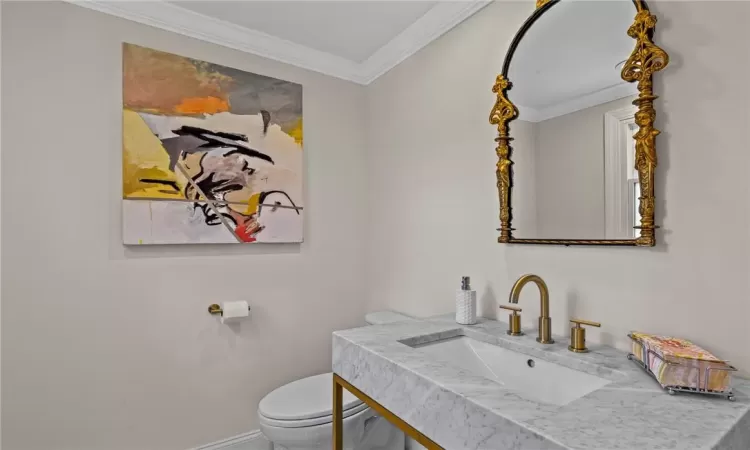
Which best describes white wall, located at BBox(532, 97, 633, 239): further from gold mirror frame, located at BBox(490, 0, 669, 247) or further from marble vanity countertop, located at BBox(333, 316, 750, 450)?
marble vanity countertop, located at BBox(333, 316, 750, 450)

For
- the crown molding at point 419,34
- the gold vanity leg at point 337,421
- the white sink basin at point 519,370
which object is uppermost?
the crown molding at point 419,34

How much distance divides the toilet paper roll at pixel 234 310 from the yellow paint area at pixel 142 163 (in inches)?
23.7

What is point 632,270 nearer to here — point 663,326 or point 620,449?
point 663,326

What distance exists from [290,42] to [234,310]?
1.50 metres

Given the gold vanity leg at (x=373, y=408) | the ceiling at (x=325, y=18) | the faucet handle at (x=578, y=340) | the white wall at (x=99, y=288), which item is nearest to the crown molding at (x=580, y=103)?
the faucet handle at (x=578, y=340)

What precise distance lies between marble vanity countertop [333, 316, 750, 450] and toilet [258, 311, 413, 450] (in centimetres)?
47

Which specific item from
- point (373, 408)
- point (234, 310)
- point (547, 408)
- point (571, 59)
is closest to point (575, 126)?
point (571, 59)

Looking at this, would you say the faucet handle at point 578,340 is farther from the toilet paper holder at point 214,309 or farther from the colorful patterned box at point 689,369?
the toilet paper holder at point 214,309

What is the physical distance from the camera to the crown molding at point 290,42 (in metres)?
Answer: 1.75

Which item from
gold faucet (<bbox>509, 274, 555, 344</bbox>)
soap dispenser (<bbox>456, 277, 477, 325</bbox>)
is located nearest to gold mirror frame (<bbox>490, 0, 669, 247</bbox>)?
gold faucet (<bbox>509, 274, 555, 344</bbox>)

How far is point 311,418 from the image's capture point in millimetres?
1512

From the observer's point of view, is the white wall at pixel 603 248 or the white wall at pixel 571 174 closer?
the white wall at pixel 603 248

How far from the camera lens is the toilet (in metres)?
1.50

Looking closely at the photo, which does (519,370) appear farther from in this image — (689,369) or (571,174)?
(571,174)
